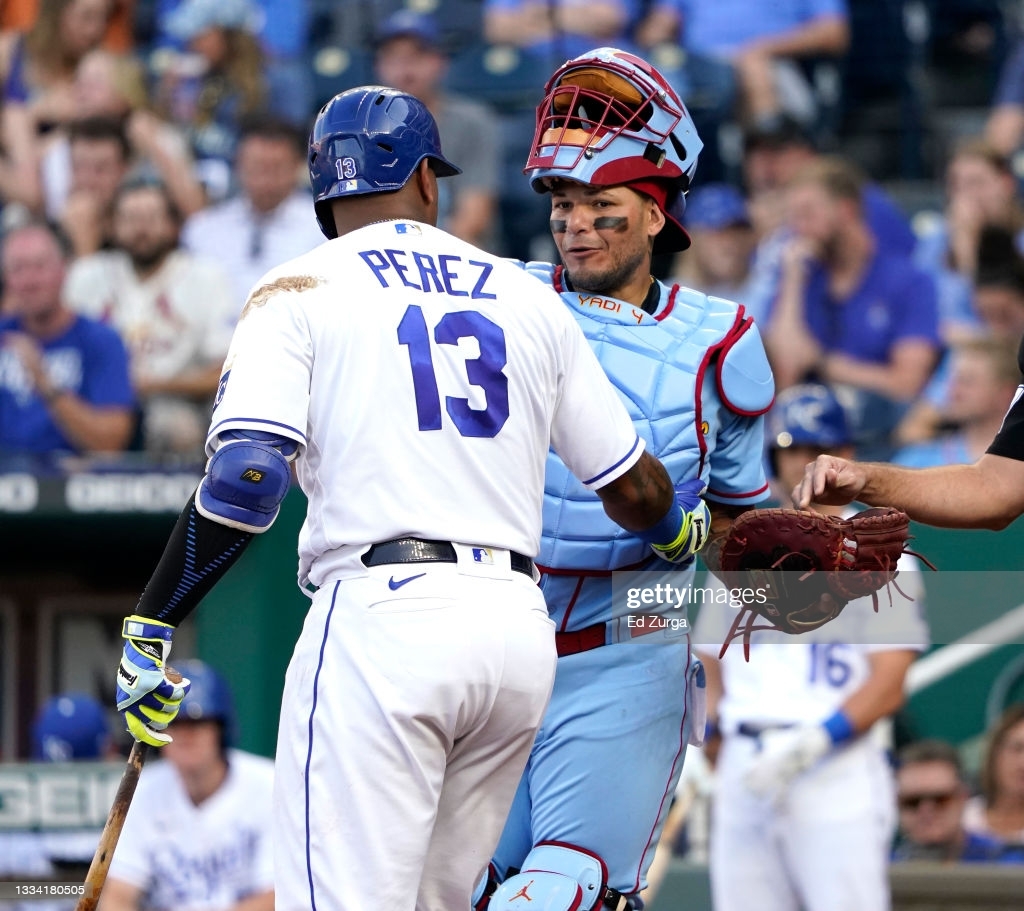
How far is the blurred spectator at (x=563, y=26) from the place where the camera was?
9.42 meters

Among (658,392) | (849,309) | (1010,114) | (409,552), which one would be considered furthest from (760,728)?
(1010,114)

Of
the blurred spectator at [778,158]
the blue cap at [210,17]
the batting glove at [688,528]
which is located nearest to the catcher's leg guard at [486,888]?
the batting glove at [688,528]

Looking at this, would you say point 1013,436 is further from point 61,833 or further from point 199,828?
point 61,833

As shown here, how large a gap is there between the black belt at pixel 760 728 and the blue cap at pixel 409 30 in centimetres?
445

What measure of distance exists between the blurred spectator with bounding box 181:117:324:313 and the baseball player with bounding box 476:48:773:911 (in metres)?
4.49

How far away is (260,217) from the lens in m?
8.71

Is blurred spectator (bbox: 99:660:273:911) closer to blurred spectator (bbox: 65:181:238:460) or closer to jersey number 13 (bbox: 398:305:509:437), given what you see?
blurred spectator (bbox: 65:181:238:460)

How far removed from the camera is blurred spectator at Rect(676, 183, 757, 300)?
8484 mm

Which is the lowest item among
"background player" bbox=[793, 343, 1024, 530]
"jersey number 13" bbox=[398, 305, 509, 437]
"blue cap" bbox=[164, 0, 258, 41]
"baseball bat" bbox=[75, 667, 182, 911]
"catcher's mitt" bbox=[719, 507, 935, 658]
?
"baseball bat" bbox=[75, 667, 182, 911]

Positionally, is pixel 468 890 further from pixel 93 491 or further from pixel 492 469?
pixel 93 491

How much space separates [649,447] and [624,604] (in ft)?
1.19

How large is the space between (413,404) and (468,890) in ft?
3.20

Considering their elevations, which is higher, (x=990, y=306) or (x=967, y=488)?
(x=990, y=306)

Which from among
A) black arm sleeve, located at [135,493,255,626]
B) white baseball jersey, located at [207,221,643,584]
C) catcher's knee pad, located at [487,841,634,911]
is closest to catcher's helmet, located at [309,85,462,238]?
white baseball jersey, located at [207,221,643,584]
